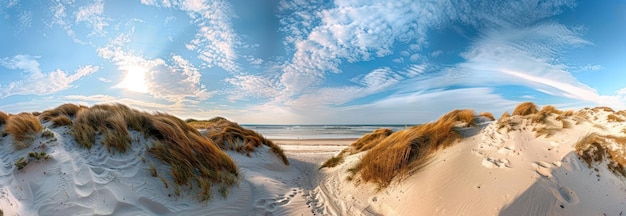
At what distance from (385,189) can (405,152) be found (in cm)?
93

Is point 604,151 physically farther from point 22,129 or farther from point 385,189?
point 22,129

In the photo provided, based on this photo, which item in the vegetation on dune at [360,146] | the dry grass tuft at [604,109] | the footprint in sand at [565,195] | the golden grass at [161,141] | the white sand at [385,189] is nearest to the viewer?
the footprint in sand at [565,195]

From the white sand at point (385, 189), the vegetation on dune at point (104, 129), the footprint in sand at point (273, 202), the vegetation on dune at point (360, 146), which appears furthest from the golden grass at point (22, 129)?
the vegetation on dune at point (360, 146)

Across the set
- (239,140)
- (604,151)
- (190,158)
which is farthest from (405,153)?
(239,140)

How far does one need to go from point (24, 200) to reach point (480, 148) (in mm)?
7450

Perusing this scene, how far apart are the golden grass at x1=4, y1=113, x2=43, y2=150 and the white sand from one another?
156 mm

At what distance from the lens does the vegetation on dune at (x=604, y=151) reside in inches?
171

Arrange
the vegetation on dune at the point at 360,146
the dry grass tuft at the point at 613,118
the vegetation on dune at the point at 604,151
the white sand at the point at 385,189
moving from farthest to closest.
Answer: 1. the vegetation on dune at the point at 360,146
2. the dry grass tuft at the point at 613,118
3. the vegetation on dune at the point at 604,151
4. the white sand at the point at 385,189

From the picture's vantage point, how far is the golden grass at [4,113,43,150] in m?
5.51

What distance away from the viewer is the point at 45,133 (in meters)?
5.77

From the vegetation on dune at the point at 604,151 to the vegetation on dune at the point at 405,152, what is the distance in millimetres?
1974

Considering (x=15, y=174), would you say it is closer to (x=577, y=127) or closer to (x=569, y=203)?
(x=569, y=203)

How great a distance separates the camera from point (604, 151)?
449cm

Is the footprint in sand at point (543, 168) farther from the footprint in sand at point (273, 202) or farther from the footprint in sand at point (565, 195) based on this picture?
the footprint in sand at point (273, 202)
